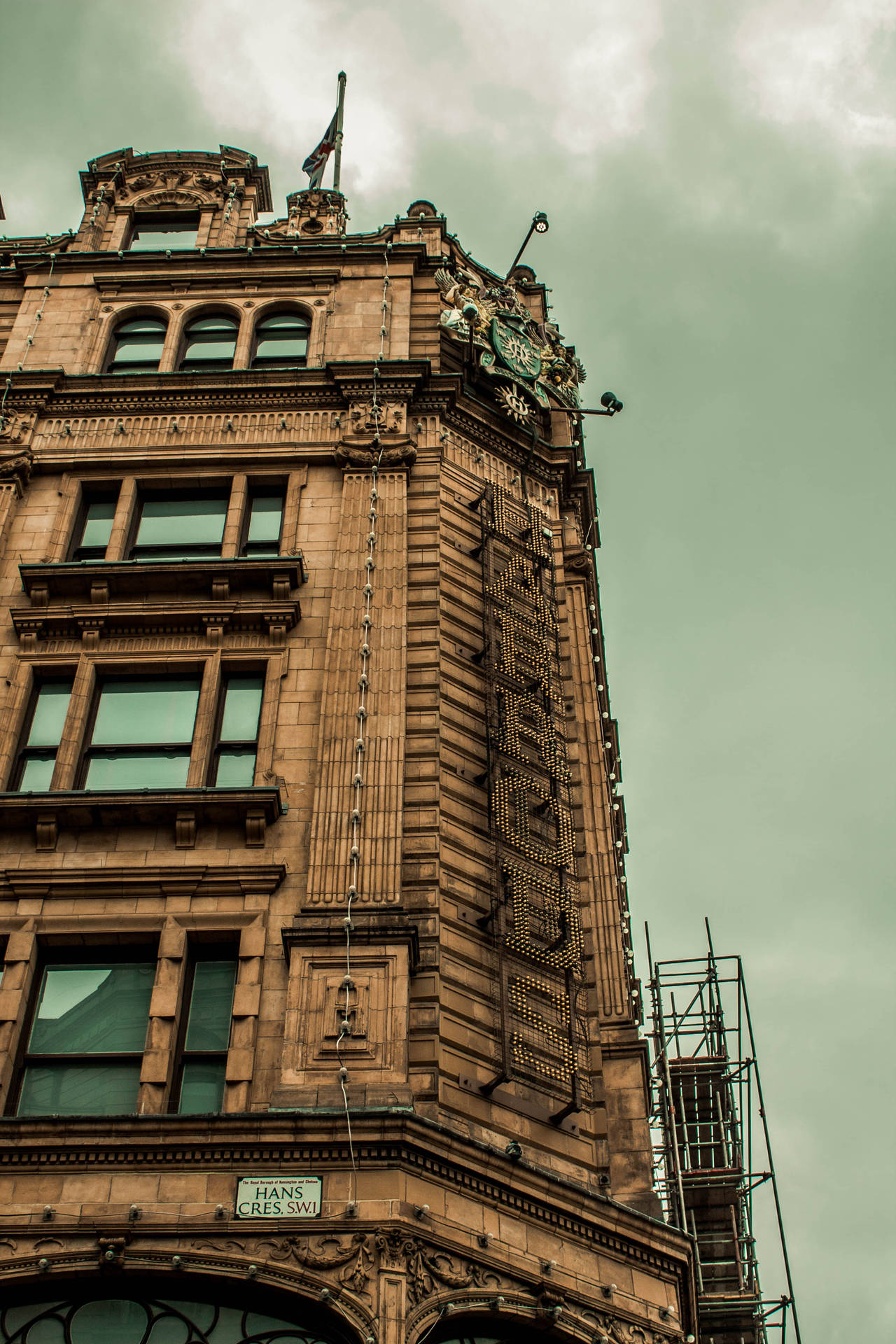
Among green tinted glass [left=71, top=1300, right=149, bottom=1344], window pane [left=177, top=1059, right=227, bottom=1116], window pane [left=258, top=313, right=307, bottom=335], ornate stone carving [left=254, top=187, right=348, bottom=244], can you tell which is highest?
ornate stone carving [left=254, top=187, right=348, bottom=244]

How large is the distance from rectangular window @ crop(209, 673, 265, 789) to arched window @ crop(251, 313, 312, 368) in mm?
10170

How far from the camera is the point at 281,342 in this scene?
119 ft

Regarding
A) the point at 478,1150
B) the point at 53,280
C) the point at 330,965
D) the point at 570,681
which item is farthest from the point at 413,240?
the point at 478,1150

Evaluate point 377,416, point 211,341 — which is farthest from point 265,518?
point 211,341

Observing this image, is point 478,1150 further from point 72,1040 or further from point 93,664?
point 93,664

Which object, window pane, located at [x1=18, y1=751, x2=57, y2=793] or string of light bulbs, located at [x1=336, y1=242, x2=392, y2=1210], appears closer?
string of light bulbs, located at [x1=336, y1=242, x2=392, y2=1210]

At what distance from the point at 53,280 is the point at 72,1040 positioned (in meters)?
21.4

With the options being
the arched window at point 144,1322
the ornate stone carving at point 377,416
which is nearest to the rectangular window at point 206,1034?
the arched window at point 144,1322

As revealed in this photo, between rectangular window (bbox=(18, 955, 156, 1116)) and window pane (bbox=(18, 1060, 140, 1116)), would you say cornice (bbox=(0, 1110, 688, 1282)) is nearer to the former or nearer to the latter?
rectangular window (bbox=(18, 955, 156, 1116))

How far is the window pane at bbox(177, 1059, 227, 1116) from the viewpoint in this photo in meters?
21.8

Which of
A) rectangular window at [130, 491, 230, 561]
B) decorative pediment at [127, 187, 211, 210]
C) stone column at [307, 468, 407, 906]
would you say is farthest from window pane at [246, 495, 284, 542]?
decorative pediment at [127, 187, 211, 210]

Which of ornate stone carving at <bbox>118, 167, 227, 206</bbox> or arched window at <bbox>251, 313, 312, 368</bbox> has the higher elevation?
ornate stone carving at <bbox>118, 167, 227, 206</bbox>

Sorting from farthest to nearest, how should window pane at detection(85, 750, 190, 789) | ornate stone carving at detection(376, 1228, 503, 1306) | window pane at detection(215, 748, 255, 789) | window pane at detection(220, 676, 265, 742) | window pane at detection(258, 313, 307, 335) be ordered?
window pane at detection(258, 313, 307, 335) → window pane at detection(220, 676, 265, 742) → window pane at detection(85, 750, 190, 789) → window pane at detection(215, 748, 255, 789) → ornate stone carving at detection(376, 1228, 503, 1306)

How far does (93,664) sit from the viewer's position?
27688 mm
